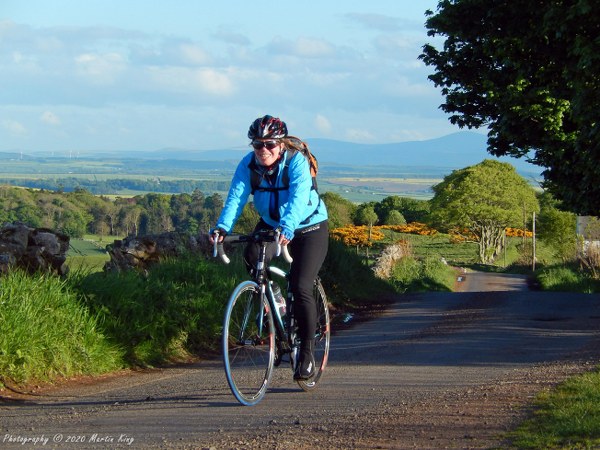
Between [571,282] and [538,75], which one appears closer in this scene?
[538,75]

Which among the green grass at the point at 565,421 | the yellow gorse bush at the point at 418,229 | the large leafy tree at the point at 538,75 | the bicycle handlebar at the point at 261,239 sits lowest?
the yellow gorse bush at the point at 418,229

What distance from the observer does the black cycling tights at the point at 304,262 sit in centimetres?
652

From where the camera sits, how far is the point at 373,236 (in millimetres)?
53031

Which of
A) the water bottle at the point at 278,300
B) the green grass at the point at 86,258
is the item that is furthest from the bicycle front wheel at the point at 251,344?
the green grass at the point at 86,258

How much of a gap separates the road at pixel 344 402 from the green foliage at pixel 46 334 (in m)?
0.26

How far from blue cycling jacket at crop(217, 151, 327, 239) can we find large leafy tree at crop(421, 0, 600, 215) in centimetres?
561

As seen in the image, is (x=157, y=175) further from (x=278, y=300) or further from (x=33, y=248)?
(x=278, y=300)

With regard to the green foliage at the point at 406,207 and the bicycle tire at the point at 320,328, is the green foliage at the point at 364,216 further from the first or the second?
the bicycle tire at the point at 320,328

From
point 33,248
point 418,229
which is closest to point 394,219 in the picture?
point 418,229

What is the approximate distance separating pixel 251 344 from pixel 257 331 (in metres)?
0.10

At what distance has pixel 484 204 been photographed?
84.8m

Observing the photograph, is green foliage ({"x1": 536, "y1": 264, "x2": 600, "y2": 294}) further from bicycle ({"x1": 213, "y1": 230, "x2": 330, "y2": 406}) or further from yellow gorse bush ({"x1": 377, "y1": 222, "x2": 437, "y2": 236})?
yellow gorse bush ({"x1": 377, "y1": 222, "x2": 437, "y2": 236})

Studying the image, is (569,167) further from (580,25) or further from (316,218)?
(316,218)

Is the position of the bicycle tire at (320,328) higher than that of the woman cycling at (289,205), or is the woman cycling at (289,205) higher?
the woman cycling at (289,205)
